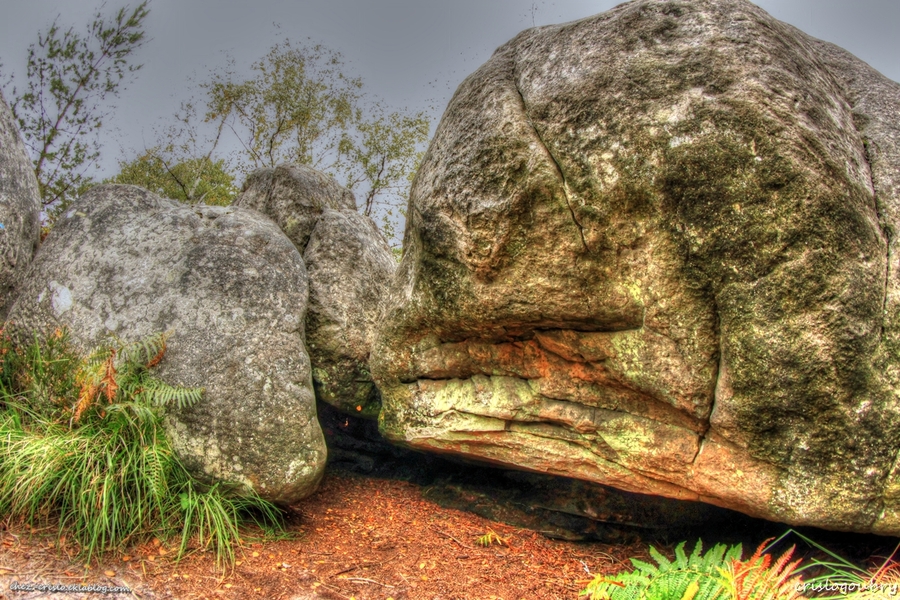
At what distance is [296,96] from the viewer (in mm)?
20766

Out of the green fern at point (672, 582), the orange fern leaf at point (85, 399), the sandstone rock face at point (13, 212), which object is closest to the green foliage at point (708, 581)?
the green fern at point (672, 582)

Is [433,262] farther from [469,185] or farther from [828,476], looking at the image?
[828,476]

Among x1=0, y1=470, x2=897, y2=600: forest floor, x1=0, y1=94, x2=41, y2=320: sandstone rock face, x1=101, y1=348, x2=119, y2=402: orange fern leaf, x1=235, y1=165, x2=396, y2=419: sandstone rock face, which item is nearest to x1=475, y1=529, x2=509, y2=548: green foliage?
x1=0, y1=470, x2=897, y2=600: forest floor

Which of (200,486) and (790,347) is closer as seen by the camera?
(790,347)

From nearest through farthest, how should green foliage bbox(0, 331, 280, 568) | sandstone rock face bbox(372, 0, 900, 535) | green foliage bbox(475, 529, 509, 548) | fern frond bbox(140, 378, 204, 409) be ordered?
sandstone rock face bbox(372, 0, 900, 535) < green foliage bbox(0, 331, 280, 568) < fern frond bbox(140, 378, 204, 409) < green foliage bbox(475, 529, 509, 548)

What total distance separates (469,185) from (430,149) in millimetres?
994

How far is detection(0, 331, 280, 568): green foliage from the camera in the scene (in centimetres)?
471

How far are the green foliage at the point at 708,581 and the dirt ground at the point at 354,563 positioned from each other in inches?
28.5

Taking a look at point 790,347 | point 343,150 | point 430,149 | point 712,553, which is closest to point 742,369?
point 790,347

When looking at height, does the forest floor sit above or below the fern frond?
below

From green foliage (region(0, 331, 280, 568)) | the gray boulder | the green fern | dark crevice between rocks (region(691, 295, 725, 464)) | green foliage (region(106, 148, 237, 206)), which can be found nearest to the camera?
the green fern

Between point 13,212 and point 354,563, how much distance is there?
5.46 metres

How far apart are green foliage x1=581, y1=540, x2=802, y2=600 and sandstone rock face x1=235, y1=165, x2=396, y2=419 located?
3.62 meters

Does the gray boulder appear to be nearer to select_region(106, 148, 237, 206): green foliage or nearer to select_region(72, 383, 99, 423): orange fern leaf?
select_region(72, 383, 99, 423): orange fern leaf
